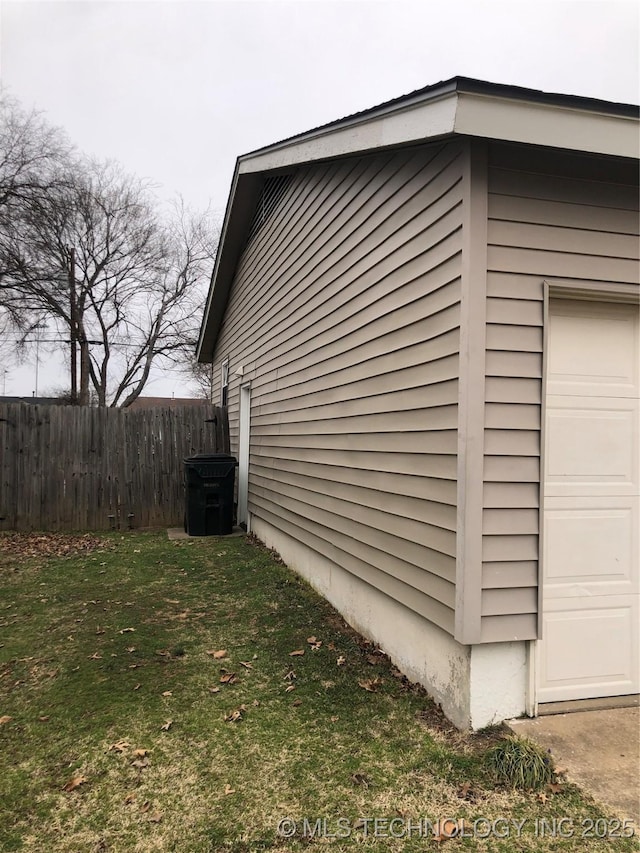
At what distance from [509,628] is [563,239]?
6.81 feet

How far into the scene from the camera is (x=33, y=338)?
20.9 meters

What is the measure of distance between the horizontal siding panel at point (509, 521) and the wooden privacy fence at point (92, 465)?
7341 mm

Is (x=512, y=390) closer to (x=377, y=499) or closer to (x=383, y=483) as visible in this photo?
(x=383, y=483)

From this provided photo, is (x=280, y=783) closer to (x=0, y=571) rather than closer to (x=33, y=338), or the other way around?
(x=0, y=571)

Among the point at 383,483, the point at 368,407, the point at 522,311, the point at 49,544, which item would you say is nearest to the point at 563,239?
the point at 522,311

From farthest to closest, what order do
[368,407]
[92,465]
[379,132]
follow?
[92,465] < [368,407] < [379,132]

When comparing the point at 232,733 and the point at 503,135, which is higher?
the point at 503,135

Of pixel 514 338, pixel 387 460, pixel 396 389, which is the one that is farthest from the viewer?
pixel 387 460

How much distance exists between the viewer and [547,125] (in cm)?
260

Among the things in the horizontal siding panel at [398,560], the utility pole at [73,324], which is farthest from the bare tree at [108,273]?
the horizontal siding panel at [398,560]

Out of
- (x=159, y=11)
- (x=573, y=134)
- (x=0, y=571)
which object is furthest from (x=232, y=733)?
(x=159, y=11)

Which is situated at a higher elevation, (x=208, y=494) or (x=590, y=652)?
(x=208, y=494)

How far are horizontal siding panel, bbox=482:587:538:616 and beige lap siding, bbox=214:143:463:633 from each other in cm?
19

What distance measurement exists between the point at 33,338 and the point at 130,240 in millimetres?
6435
